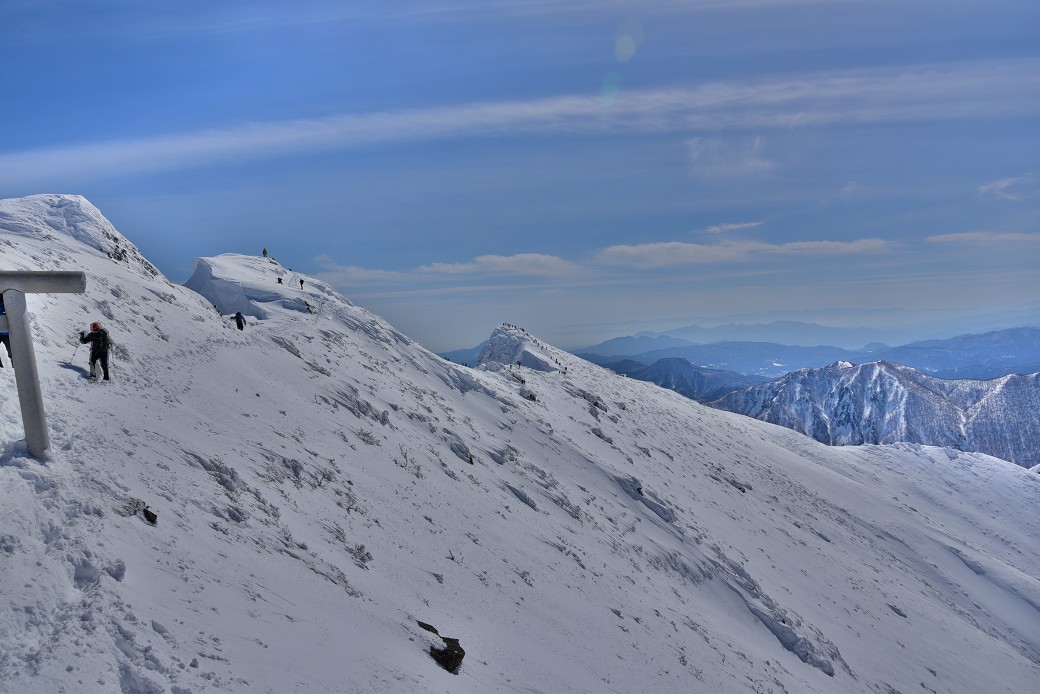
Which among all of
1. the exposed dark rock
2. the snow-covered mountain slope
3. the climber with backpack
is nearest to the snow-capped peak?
the snow-covered mountain slope

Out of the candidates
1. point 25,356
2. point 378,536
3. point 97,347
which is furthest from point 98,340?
point 378,536

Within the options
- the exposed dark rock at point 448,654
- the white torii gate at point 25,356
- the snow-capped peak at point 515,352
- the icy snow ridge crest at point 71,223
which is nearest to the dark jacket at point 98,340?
the white torii gate at point 25,356

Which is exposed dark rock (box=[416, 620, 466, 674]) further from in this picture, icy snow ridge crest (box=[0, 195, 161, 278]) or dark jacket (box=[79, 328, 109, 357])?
icy snow ridge crest (box=[0, 195, 161, 278])

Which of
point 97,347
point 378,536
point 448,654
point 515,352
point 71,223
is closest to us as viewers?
point 448,654

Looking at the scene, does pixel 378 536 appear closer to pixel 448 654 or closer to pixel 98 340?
pixel 448 654

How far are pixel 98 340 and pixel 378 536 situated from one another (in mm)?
8399

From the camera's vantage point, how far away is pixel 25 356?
9656mm

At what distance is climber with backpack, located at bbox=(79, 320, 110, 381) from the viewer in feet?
46.5

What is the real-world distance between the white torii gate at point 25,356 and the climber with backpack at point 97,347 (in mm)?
4439

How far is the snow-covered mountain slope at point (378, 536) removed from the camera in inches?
321

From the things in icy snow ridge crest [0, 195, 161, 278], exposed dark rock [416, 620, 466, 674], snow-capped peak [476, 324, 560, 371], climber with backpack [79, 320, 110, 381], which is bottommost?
exposed dark rock [416, 620, 466, 674]

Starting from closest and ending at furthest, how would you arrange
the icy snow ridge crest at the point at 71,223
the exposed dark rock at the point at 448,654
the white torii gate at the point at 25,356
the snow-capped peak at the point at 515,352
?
the white torii gate at the point at 25,356 → the exposed dark rock at the point at 448,654 → the icy snow ridge crest at the point at 71,223 → the snow-capped peak at the point at 515,352

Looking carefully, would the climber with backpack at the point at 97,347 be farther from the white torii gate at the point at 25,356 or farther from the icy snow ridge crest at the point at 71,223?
the icy snow ridge crest at the point at 71,223

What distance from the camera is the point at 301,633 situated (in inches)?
357
